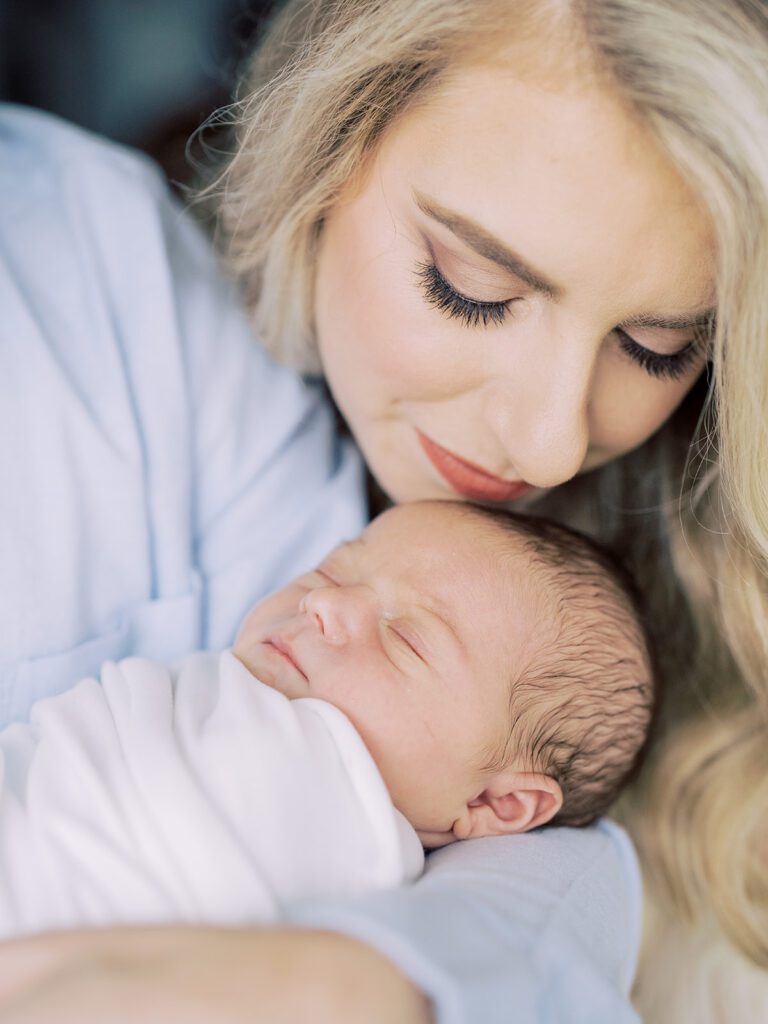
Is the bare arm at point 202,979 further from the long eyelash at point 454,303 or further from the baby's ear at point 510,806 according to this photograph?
the long eyelash at point 454,303

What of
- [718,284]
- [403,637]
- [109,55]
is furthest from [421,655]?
[109,55]

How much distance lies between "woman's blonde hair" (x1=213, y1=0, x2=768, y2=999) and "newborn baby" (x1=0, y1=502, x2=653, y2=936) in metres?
0.28

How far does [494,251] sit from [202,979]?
0.77 m

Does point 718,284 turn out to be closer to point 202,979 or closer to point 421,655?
point 421,655

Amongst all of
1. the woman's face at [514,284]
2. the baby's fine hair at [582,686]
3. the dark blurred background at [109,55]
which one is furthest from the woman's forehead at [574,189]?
the dark blurred background at [109,55]

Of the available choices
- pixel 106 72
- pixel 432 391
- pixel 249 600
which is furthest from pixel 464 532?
pixel 106 72

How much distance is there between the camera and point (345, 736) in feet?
3.63

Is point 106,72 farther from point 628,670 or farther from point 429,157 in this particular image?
point 628,670

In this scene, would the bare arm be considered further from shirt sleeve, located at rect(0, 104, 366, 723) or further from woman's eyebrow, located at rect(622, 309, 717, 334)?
woman's eyebrow, located at rect(622, 309, 717, 334)

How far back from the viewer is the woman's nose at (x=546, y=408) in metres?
1.18

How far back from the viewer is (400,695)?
45.9 inches

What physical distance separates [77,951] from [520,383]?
76 centimetres

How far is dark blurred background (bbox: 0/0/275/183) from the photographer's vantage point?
272 cm

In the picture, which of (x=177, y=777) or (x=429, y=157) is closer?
(x=177, y=777)
